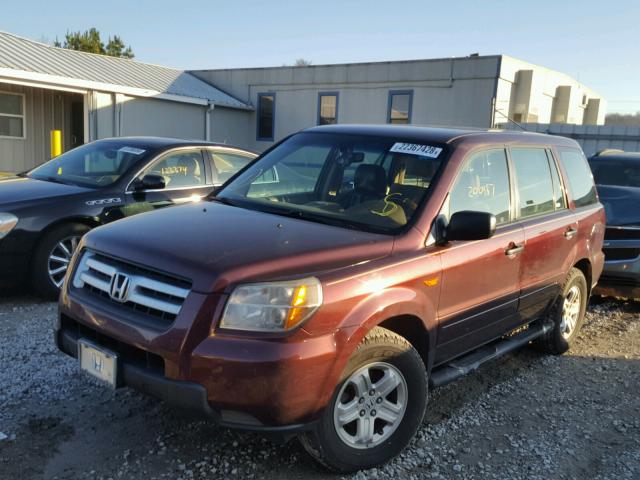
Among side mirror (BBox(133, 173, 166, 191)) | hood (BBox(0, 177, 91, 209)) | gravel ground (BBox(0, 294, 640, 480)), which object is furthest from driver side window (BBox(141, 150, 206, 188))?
gravel ground (BBox(0, 294, 640, 480))

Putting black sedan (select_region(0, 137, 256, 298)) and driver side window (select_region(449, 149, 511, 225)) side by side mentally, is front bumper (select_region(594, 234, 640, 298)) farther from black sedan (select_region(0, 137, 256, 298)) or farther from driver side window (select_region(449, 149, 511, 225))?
black sedan (select_region(0, 137, 256, 298))

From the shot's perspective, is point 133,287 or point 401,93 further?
point 401,93

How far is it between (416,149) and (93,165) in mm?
4140

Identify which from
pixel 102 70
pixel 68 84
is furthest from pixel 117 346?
pixel 102 70

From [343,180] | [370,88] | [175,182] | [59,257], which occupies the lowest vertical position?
[59,257]

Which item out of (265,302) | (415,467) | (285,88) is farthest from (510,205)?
(285,88)

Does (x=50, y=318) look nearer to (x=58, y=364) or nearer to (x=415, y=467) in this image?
(x=58, y=364)

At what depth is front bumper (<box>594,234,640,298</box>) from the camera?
633 cm

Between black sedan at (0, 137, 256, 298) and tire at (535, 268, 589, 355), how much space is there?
13.0 ft

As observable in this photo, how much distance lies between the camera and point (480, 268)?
12.1ft

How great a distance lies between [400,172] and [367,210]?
371 millimetres

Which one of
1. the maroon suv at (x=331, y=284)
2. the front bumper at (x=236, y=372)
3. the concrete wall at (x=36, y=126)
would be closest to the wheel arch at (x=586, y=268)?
the maroon suv at (x=331, y=284)

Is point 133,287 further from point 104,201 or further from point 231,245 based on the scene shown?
point 104,201

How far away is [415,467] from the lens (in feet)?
10.6
